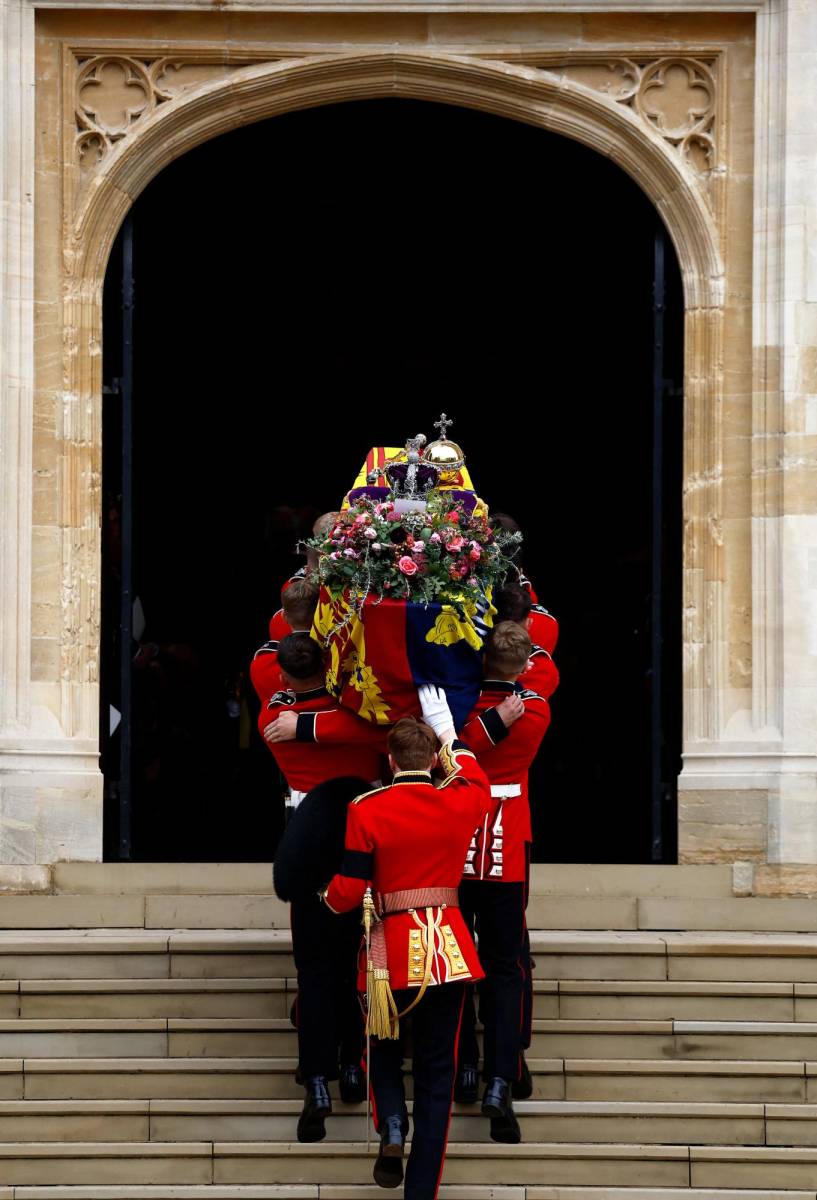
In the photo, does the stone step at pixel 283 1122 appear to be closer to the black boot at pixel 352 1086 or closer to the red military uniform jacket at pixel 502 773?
the black boot at pixel 352 1086

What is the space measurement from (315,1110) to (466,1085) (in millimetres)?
617

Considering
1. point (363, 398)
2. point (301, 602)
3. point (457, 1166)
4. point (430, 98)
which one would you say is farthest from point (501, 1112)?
Result: point (363, 398)

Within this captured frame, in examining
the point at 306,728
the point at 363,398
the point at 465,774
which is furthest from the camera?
the point at 363,398

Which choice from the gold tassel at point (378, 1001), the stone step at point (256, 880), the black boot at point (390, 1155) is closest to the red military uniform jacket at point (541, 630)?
the gold tassel at point (378, 1001)

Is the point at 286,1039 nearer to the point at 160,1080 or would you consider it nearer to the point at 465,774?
the point at 160,1080

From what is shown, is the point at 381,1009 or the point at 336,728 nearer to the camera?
the point at 381,1009

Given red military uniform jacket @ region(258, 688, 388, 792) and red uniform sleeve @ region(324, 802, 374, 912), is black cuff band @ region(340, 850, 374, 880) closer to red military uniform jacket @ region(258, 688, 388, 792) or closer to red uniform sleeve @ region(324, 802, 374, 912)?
red uniform sleeve @ region(324, 802, 374, 912)

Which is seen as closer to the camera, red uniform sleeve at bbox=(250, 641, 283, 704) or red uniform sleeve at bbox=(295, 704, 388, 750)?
red uniform sleeve at bbox=(295, 704, 388, 750)

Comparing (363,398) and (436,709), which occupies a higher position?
(363,398)

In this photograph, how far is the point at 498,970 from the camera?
772 cm

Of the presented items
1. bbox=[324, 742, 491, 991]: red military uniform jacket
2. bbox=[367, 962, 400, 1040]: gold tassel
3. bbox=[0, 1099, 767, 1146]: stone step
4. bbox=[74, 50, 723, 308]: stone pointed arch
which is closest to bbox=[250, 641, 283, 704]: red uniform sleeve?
bbox=[324, 742, 491, 991]: red military uniform jacket

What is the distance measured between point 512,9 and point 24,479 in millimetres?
3515

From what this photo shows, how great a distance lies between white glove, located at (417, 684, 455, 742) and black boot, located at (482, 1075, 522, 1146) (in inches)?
51.8

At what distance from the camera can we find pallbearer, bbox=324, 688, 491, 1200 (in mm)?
7242
